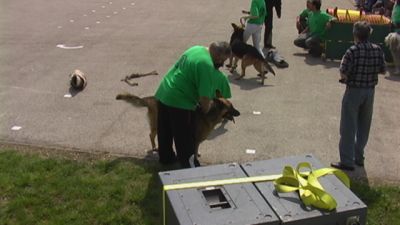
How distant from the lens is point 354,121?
19.7 ft

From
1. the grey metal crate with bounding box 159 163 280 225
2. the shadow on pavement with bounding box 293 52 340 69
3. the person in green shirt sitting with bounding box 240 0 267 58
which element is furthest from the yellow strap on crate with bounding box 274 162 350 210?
the shadow on pavement with bounding box 293 52 340 69

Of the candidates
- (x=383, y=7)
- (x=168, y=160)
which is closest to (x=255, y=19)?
(x=168, y=160)

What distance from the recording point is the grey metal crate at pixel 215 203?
9.14ft

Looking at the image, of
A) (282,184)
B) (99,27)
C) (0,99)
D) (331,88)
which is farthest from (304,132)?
(99,27)

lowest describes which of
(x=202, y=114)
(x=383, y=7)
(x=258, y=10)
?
(x=383, y=7)

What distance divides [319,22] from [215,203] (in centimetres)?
953

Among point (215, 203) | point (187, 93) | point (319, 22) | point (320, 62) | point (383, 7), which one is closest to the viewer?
point (215, 203)

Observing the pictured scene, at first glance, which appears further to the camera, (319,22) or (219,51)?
(319,22)

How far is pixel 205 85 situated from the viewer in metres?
5.12

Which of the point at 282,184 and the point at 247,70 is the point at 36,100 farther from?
the point at 282,184

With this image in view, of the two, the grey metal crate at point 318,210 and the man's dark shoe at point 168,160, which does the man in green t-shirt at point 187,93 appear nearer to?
the man's dark shoe at point 168,160

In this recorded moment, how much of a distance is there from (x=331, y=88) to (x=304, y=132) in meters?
2.45

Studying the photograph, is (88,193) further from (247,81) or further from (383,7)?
(383,7)

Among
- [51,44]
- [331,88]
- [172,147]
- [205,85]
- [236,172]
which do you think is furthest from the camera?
[51,44]
